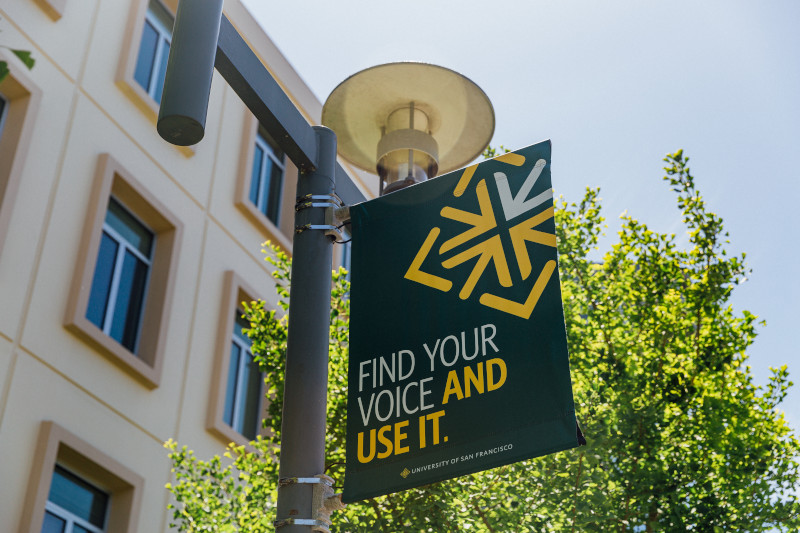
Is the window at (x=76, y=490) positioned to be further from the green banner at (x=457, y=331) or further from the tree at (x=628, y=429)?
the green banner at (x=457, y=331)

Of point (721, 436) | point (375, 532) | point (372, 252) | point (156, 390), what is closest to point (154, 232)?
point (156, 390)

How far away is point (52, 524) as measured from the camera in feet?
32.9

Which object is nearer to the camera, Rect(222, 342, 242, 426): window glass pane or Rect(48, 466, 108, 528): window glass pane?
Rect(48, 466, 108, 528): window glass pane

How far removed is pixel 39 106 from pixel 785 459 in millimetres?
9306

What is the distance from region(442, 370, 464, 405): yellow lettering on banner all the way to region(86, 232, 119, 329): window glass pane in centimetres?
885

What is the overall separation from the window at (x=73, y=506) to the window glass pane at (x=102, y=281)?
2096 millimetres

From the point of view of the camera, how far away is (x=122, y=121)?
1278cm

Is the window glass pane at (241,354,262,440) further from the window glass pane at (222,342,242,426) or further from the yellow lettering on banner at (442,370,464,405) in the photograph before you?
the yellow lettering on banner at (442,370,464,405)

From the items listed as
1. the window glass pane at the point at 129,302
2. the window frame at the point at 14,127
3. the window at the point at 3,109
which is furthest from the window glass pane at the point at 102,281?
the window at the point at 3,109

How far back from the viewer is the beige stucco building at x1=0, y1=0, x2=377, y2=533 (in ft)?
33.4

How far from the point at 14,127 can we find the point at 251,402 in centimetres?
558

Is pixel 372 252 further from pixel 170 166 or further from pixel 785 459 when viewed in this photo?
pixel 170 166

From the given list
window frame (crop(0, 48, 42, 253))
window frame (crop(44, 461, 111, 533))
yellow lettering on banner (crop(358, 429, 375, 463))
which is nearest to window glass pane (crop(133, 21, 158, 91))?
window frame (crop(0, 48, 42, 253))

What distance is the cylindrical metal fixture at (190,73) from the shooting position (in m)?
3.48
